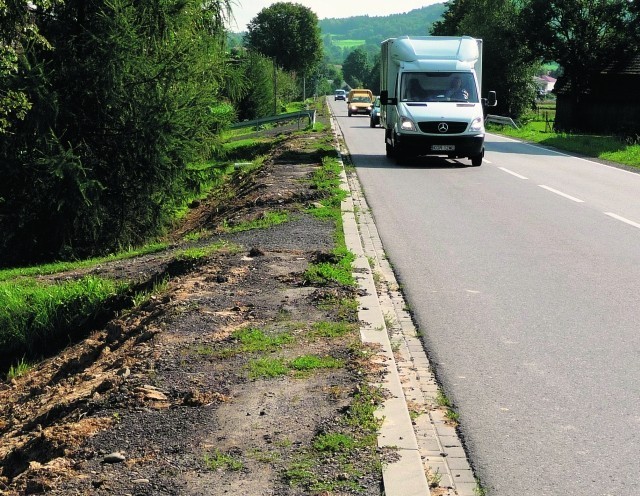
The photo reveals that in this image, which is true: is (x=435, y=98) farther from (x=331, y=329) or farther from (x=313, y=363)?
(x=313, y=363)

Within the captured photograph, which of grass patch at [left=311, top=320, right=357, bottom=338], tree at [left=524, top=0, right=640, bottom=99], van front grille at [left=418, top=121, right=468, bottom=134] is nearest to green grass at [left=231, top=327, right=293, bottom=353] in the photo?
grass patch at [left=311, top=320, right=357, bottom=338]

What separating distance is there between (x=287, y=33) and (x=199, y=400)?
103394mm

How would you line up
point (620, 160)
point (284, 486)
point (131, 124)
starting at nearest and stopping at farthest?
point (284, 486)
point (131, 124)
point (620, 160)

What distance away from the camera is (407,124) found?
75.0 feet

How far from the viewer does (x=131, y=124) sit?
18500mm

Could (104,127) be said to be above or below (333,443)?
above

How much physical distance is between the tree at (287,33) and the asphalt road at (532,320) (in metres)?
91.1

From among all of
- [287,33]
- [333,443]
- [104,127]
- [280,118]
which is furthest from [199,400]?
[287,33]

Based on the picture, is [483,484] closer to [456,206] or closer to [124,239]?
[456,206]

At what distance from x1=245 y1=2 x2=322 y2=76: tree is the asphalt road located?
299 ft

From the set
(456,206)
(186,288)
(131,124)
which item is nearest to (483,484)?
(186,288)

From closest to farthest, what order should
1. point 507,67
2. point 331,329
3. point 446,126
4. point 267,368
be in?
point 267,368 < point 331,329 < point 446,126 < point 507,67

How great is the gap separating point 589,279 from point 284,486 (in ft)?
20.0

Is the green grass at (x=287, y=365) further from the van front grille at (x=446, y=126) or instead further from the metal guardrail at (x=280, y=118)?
the metal guardrail at (x=280, y=118)
